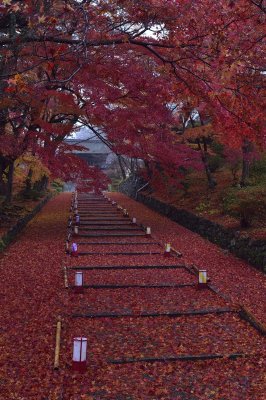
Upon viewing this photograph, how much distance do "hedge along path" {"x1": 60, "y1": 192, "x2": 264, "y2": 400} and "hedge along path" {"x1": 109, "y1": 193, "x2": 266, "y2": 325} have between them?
1.56ft

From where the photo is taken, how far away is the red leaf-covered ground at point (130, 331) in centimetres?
511

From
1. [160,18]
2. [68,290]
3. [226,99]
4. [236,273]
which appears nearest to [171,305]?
[68,290]

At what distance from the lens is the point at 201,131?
1659cm

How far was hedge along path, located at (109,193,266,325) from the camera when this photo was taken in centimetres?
844

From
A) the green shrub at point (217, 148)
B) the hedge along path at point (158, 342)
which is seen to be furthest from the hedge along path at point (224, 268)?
the green shrub at point (217, 148)

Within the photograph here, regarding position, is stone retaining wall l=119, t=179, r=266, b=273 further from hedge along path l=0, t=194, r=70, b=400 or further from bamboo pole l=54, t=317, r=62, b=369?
bamboo pole l=54, t=317, r=62, b=369

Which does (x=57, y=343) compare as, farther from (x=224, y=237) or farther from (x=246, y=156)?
(x=246, y=156)

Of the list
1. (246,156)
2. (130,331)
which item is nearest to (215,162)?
(246,156)

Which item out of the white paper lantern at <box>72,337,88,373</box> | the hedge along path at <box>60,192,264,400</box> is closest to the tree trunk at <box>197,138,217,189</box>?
the hedge along path at <box>60,192,264,400</box>

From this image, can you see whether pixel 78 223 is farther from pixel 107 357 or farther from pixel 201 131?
pixel 107 357

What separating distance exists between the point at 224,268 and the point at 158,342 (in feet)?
16.3

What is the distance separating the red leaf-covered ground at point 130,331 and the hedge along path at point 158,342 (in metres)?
0.01

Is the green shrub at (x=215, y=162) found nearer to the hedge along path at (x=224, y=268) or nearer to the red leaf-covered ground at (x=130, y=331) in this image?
the hedge along path at (x=224, y=268)

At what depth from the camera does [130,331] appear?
22.2ft
